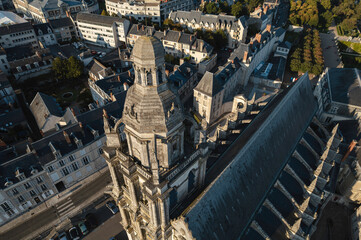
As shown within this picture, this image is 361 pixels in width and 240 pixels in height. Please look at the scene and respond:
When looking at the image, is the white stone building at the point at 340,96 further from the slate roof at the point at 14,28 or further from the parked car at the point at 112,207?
the slate roof at the point at 14,28

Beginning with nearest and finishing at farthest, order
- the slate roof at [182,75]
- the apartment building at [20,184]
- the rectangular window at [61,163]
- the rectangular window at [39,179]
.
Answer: the apartment building at [20,184] < the rectangular window at [39,179] < the rectangular window at [61,163] < the slate roof at [182,75]

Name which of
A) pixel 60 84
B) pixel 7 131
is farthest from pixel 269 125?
pixel 60 84

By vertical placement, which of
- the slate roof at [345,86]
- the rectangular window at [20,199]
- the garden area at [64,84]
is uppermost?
the slate roof at [345,86]

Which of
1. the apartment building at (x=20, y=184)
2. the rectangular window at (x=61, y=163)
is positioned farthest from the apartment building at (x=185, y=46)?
the apartment building at (x=20, y=184)

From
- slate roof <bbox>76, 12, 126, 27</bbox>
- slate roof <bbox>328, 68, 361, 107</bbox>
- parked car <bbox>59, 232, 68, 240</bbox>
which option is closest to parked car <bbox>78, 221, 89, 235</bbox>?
parked car <bbox>59, 232, 68, 240</bbox>

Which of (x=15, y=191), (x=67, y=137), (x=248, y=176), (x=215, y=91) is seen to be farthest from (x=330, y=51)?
(x=15, y=191)

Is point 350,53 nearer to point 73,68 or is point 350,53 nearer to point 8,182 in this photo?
point 73,68
